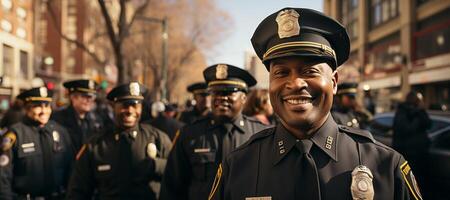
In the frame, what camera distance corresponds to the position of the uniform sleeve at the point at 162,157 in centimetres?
381

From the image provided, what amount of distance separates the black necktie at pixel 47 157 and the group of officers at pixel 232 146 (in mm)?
11

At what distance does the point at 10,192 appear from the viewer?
401 centimetres

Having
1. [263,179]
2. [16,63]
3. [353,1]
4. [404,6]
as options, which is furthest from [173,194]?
[353,1]

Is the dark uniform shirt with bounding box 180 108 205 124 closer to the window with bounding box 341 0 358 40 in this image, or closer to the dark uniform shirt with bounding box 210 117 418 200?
the dark uniform shirt with bounding box 210 117 418 200

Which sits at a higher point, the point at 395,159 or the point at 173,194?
the point at 395,159

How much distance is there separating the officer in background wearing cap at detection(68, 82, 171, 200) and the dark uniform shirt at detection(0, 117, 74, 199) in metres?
0.87

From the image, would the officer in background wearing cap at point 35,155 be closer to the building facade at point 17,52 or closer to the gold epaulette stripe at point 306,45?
the gold epaulette stripe at point 306,45

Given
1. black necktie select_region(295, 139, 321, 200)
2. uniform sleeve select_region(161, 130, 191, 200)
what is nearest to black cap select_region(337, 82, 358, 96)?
uniform sleeve select_region(161, 130, 191, 200)

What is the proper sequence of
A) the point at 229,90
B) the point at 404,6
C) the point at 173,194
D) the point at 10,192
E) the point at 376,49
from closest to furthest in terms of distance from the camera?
the point at 173,194
the point at 229,90
the point at 10,192
the point at 404,6
the point at 376,49

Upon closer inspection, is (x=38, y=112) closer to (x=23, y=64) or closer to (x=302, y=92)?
(x=302, y=92)

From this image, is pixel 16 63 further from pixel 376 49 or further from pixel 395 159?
pixel 395 159

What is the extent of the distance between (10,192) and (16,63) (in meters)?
24.3

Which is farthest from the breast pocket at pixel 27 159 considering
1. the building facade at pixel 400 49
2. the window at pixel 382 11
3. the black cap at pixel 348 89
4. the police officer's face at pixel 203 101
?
the window at pixel 382 11

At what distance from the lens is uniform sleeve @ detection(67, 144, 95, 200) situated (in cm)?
357
